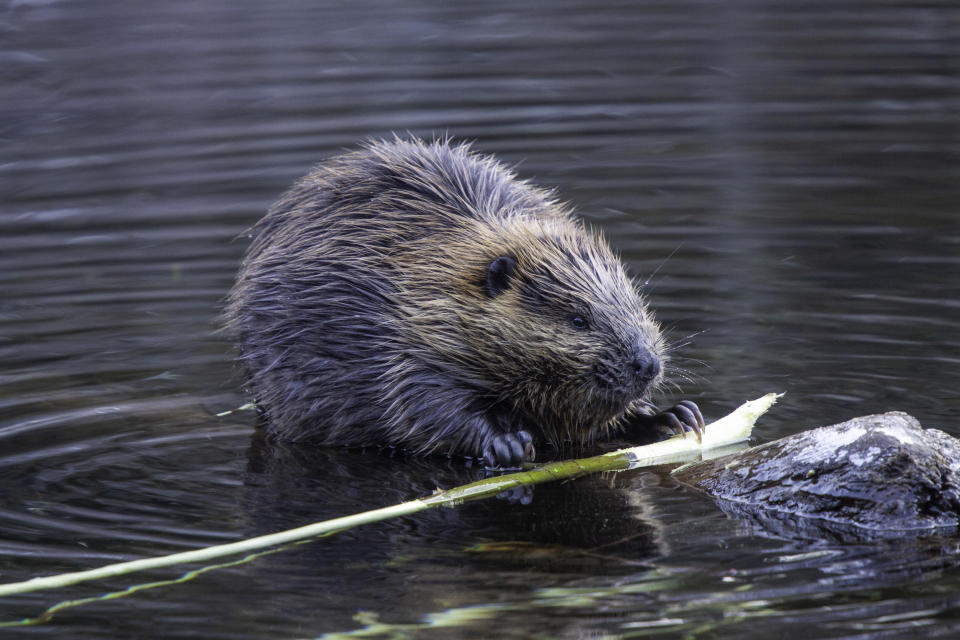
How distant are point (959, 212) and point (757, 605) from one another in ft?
16.0

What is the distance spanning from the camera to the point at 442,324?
490 cm

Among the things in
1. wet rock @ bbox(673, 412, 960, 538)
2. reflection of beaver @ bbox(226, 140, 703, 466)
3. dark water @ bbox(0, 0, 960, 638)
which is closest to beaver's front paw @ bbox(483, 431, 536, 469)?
reflection of beaver @ bbox(226, 140, 703, 466)

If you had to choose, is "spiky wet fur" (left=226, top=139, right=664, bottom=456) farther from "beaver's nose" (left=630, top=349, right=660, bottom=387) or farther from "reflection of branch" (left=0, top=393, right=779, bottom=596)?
"reflection of branch" (left=0, top=393, right=779, bottom=596)

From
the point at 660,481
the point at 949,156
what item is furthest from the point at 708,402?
the point at 949,156

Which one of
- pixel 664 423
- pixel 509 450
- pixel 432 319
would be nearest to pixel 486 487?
pixel 509 450

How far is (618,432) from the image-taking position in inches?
203

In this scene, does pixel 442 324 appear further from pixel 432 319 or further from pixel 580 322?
pixel 580 322

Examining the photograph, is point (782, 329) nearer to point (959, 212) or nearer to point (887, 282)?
point (887, 282)

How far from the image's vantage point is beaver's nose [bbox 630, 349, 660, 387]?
15.2ft

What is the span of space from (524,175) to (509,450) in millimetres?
4717

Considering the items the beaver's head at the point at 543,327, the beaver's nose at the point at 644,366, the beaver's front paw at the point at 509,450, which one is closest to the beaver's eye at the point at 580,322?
the beaver's head at the point at 543,327

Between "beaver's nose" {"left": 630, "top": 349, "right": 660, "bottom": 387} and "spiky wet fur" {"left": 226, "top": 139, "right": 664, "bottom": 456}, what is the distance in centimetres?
4

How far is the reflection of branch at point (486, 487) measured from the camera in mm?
3693

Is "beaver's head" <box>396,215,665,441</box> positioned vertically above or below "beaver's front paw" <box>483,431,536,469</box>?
above
